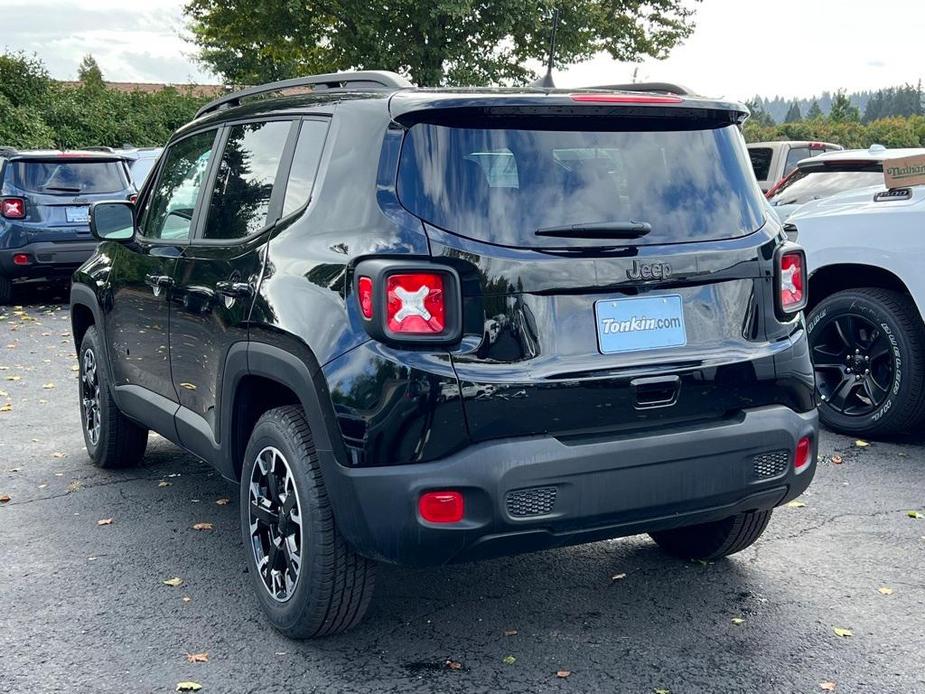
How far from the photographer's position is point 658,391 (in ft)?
11.0

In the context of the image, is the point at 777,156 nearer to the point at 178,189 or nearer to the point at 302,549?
the point at 178,189

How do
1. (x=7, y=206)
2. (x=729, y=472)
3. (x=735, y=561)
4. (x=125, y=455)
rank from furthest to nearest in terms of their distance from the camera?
(x=7, y=206)
(x=125, y=455)
(x=735, y=561)
(x=729, y=472)

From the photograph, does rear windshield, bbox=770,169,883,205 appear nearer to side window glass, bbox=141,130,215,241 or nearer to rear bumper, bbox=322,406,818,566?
side window glass, bbox=141,130,215,241

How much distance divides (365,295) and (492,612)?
1.40 m

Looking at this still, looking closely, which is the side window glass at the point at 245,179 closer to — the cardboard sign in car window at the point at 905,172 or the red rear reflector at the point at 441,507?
the red rear reflector at the point at 441,507

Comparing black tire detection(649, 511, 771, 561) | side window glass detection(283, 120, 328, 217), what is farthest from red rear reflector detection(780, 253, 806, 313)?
side window glass detection(283, 120, 328, 217)

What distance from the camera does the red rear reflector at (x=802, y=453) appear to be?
3.62 meters

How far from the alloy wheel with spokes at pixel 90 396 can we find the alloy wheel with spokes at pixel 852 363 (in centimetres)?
409

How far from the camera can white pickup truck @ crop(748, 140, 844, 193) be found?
15828mm

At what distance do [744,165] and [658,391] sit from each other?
95cm

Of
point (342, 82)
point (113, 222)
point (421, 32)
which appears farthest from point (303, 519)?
point (421, 32)

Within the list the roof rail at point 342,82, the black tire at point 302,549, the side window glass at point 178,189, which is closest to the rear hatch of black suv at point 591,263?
the roof rail at point 342,82

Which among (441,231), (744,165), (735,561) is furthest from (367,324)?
(735,561)

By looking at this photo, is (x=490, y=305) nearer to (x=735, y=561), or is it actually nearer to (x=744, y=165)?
(x=744, y=165)
